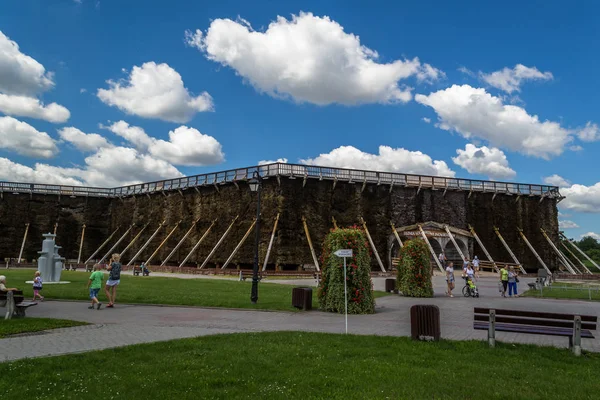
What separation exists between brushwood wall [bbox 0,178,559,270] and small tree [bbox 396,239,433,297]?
2032 cm

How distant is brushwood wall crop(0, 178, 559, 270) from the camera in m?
41.3

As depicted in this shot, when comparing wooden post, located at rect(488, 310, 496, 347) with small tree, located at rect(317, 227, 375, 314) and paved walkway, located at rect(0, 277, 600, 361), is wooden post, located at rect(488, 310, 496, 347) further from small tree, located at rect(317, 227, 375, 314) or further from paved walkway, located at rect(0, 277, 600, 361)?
small tree, located at rect(317, 227, 375, 314)

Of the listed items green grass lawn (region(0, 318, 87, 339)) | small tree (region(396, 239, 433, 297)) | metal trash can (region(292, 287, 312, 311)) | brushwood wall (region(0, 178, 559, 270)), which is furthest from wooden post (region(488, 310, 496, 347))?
brushwood wall (region(0, 178, 559, 270))

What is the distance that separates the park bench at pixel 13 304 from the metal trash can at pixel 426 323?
10.3m

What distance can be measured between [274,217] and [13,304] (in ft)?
97.7

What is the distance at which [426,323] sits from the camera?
9047mm

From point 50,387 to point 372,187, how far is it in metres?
40.5

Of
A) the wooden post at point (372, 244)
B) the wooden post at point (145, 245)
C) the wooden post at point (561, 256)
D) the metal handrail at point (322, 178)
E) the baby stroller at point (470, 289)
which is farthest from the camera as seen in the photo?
the wooden post at point (145, 245)

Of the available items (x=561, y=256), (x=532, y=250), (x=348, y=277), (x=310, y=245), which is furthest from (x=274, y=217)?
(x=561, y=256)

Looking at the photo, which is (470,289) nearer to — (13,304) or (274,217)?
(13,304)

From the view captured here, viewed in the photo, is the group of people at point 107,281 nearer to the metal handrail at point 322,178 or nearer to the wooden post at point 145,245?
the metal handrail at point 322,178

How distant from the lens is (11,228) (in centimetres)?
5175

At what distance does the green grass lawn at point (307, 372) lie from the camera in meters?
5.57

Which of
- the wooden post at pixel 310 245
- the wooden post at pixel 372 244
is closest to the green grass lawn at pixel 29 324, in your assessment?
the wooden post at pixel 310 245
